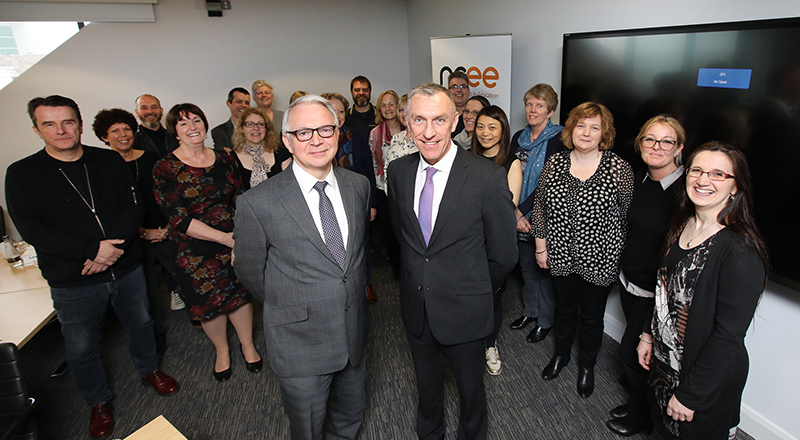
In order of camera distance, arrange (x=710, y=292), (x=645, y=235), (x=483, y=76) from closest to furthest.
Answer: (x=710, y=292), (x=645, y=235), (x=483, y=76)

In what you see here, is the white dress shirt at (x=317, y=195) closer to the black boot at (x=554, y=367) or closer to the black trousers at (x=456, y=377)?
the black trousers at (x=456, y=377)

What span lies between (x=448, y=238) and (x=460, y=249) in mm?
78

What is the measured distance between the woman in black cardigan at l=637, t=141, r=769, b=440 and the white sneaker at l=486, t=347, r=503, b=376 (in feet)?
3.80

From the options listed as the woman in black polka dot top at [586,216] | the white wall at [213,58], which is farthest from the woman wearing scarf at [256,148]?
the white wall at [213,58]

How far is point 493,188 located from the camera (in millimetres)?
1706

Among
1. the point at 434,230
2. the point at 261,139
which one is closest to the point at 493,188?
the point at 434,230

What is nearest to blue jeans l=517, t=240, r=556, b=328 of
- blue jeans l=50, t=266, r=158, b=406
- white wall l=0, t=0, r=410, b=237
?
blue jeans l=50, t=266, r=158, b=406

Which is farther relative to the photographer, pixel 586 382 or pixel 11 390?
pixel 586 382

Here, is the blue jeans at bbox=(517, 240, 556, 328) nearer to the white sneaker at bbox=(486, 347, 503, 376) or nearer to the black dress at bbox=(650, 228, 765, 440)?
the white sneaker at bbox=(486, 347, 503, 376)

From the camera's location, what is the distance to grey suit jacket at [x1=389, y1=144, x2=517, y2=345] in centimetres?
171

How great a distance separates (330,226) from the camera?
1685 millimetres

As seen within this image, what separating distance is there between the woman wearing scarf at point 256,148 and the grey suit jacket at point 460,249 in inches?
64.7

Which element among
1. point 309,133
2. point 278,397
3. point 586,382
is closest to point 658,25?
point 586,382

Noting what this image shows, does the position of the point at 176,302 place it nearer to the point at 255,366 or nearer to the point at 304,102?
the point at 255,366
